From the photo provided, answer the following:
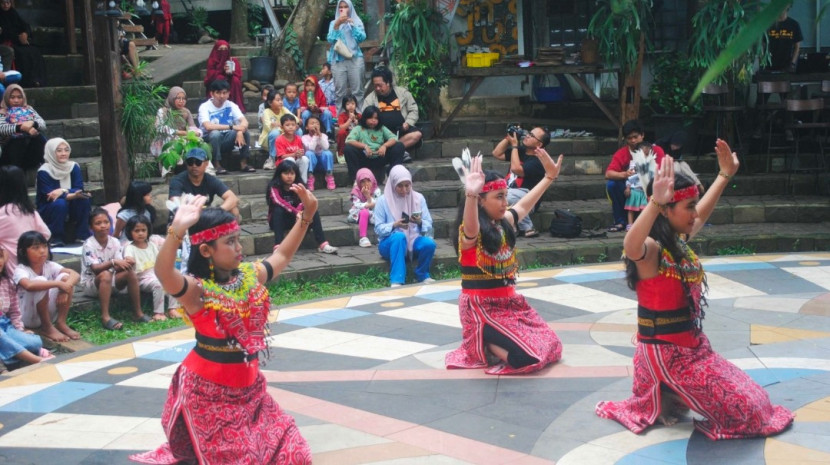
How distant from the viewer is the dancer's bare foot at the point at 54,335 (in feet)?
25.8

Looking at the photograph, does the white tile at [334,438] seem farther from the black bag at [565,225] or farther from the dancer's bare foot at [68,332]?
the black bag at [565,225]

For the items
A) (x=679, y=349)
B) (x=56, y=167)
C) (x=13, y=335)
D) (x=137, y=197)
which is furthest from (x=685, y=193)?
(x=56, y=167)

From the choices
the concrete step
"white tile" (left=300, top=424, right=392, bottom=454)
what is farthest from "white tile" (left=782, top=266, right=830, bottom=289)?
"white tile" (left=300, top=424, right=392, bottom=454)

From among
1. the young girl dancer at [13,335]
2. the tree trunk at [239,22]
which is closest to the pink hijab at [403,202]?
the young girl dancer at [13,335]

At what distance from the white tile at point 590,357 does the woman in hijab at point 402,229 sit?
303 centimetres

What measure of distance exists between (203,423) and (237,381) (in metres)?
0.25

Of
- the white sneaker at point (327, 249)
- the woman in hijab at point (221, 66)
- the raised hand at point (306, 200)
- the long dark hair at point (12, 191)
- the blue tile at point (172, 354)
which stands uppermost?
the woman in hijab at point (221, 66)

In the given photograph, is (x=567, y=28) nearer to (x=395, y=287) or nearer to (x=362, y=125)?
(x=362, y=125)

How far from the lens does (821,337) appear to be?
6.82m

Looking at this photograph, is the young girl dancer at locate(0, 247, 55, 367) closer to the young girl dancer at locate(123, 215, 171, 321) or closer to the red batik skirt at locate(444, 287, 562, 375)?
the young girl dancer at locate(123, 215, 171, 321)

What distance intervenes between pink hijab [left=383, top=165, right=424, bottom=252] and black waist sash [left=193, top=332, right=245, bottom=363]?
5.44 meters

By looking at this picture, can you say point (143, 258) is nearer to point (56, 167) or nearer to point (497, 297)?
point (56, 167)

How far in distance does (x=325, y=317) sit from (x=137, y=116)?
4.04 metres

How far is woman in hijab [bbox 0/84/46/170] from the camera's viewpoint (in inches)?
411
